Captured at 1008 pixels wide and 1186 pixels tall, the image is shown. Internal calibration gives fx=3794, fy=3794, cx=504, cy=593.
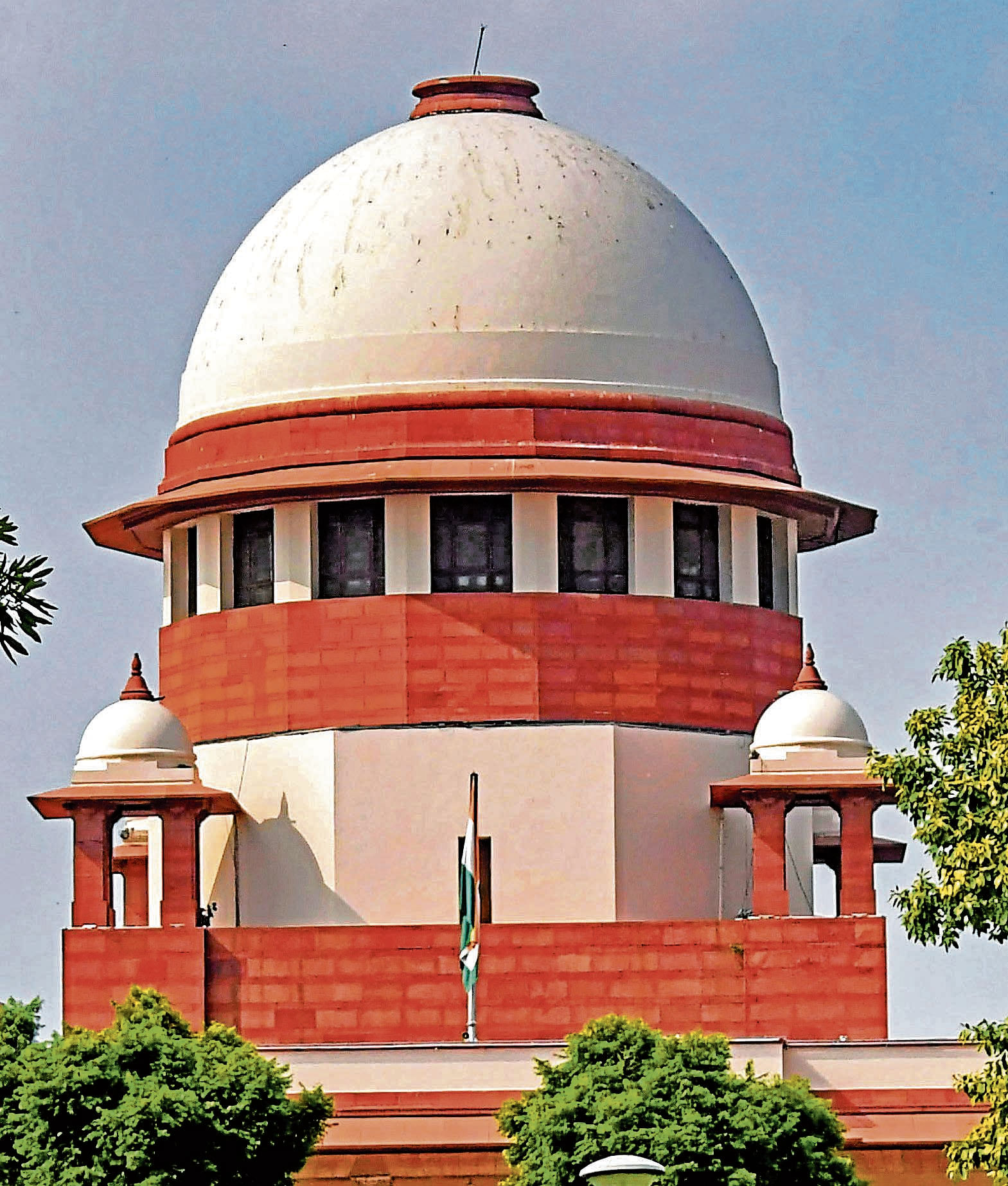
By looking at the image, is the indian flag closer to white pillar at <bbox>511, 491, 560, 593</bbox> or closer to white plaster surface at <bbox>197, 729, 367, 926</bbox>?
white plaster surface at <bbox>197, 729, 367, 926</bbox>

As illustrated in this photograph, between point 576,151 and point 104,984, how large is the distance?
9.55 metres

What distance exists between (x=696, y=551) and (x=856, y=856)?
3.61 metres

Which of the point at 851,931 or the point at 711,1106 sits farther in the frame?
the point at 851,931

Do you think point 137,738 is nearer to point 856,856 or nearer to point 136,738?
point 136,738

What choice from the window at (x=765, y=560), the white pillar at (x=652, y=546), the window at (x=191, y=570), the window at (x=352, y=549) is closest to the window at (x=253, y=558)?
the window at (x=352, y=549)

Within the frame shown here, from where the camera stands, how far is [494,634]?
117 ft

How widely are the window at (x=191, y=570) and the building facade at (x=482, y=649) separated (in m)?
0.04

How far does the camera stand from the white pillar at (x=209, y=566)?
36938 mm

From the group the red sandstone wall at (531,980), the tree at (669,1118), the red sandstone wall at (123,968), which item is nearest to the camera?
the tree at (669,1118)

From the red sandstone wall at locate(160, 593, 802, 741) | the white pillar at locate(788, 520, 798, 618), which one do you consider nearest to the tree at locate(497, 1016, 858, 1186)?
the red sandstone wall at locate(160, 593, 802, 741)

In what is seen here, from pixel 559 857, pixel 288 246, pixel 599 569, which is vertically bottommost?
pixel 559 857

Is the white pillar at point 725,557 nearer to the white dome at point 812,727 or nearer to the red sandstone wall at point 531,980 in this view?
the white dome at point 812,727

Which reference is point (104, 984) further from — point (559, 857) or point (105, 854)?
point (559, 857)

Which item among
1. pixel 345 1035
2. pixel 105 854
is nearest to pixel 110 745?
pixel 105 854
